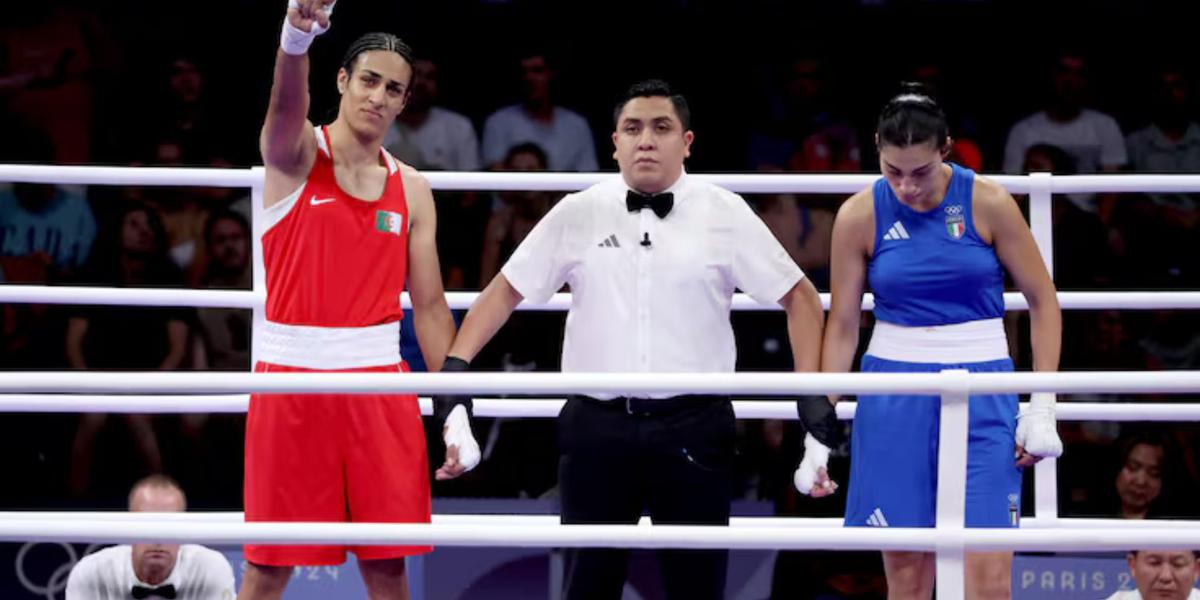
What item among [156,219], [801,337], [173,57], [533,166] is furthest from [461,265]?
[801,337]

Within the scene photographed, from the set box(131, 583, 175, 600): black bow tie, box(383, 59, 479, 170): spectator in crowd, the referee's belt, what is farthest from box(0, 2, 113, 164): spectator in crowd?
the referee's belt

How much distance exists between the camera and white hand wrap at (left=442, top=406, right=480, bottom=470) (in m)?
3.16

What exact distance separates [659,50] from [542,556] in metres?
2.47

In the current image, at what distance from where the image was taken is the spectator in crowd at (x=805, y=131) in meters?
6.05

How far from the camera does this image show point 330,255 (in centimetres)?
326

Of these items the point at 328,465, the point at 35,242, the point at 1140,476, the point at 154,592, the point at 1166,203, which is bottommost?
the point at 154,592

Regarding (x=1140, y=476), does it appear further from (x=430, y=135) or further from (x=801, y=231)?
(x=430, y=135)

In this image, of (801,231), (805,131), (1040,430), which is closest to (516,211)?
(801,231)

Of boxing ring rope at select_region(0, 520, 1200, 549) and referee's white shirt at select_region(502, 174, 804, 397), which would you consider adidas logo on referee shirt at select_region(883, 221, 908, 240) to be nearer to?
referee's white shirt at select_region(502, 174, 804, 397)

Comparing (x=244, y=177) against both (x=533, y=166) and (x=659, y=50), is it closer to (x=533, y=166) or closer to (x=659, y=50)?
(x=533, y=166)

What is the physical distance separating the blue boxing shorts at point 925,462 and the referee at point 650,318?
165 millimetres

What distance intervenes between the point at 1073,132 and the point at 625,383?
3752 mm

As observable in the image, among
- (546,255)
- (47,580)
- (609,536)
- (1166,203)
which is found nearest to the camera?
(609,536)

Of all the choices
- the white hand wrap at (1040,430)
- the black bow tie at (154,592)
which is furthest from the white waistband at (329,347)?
the black bow tie at (154,592)
